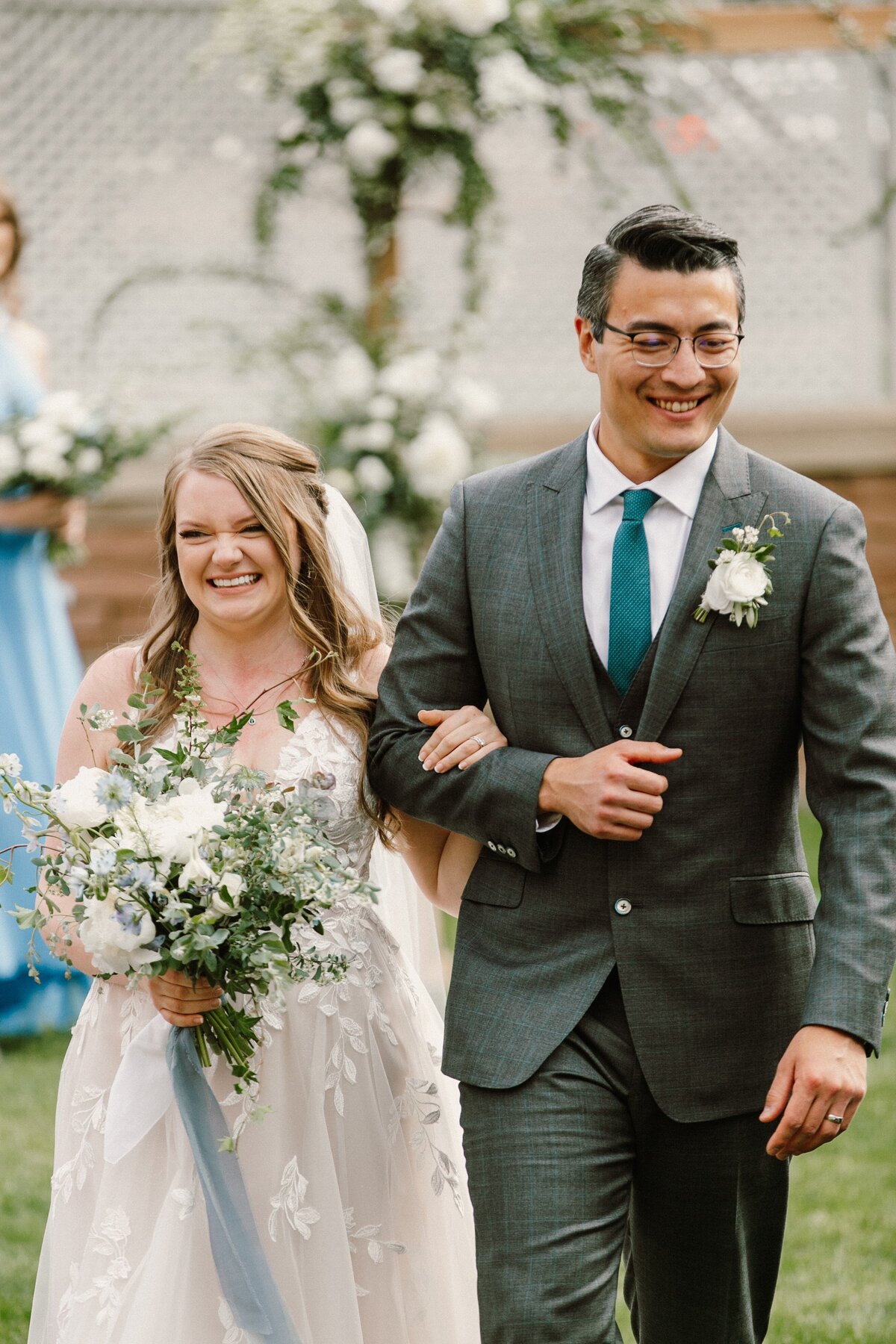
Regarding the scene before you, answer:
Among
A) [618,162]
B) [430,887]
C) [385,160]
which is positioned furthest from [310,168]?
[430,887]

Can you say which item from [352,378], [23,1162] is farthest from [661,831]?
[352,378]

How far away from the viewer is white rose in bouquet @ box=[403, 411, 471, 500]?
7586 millimetres

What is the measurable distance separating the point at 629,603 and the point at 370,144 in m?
5.67

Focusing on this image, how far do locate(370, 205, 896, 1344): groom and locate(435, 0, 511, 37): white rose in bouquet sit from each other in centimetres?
532

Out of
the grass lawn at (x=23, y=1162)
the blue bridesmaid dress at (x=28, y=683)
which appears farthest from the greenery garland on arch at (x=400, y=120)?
the grass lawn at (x=23, y=1162)

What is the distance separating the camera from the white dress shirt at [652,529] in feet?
10.4

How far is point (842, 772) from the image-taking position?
3047 millimetres

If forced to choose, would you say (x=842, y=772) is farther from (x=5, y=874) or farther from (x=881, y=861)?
(x=5, y=874)

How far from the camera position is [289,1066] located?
11.5 feet

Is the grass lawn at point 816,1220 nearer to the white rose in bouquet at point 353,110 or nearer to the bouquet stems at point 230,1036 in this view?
the bouquet stems at point 230,1036

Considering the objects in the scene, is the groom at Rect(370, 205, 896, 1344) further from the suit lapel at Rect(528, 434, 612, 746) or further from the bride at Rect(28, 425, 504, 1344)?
the bride at Rect(28, 425, 504, 1344)

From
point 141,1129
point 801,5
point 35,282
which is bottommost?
point 141,1129

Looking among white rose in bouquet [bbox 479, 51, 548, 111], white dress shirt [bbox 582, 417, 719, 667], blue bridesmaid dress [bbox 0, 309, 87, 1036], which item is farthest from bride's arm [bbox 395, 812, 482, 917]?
white rose in bouquet [bbox 479, 51, 548, 111]

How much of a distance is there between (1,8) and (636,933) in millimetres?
8121
